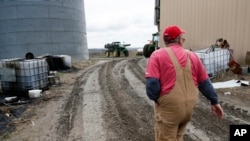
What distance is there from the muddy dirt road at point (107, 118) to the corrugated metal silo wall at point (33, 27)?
10023mm

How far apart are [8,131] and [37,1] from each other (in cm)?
1399

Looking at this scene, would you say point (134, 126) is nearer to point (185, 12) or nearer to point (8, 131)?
point (8, 131)

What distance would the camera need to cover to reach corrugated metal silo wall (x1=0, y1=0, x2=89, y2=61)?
16.8 meters

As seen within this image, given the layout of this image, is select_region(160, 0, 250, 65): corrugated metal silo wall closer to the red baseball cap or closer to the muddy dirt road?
the muddy dirt road

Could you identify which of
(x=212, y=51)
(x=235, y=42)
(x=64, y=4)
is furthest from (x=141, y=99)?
(x=64, y=4)

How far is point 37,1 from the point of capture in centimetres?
1714

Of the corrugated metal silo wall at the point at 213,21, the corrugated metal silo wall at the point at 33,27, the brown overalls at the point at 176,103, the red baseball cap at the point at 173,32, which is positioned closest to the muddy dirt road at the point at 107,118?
the brown overalls at the point at 176,103

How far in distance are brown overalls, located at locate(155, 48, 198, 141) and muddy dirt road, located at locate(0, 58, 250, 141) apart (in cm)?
174

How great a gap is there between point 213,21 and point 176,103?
10.2 meters

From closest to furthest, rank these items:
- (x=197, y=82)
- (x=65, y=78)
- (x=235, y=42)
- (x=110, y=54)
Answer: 1. (x=197, y=82)
2. (x=235, y=42)
3. (x=65, y=78)
4. (x=110, y=54)

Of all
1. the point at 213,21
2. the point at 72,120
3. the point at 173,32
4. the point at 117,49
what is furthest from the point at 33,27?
the point at 173,32

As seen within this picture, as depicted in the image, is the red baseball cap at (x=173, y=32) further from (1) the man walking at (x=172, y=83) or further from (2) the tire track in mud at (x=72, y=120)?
(2) the tire track in mud at (x=72, y=120)

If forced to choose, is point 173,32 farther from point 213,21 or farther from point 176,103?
point 213,21

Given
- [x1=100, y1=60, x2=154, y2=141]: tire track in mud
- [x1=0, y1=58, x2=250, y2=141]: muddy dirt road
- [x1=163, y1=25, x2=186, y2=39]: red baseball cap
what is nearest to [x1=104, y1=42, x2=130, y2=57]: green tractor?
[x1=100, y1=60, x2=154, y2=141]: tire track in mud
